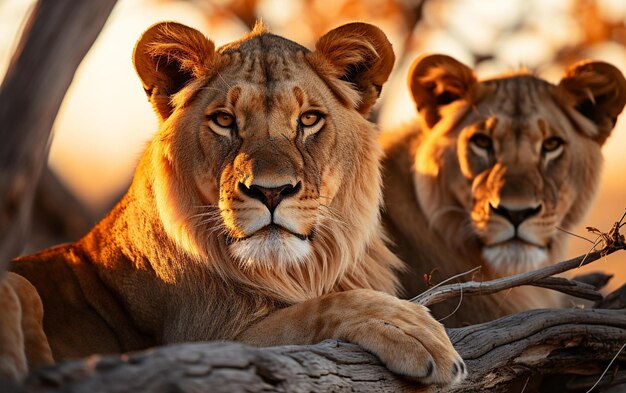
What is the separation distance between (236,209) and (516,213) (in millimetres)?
2383

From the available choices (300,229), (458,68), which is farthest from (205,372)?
(458,68)

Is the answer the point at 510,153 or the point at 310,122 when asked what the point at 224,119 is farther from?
the point at 510,153

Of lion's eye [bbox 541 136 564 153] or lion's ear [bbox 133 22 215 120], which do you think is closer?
lion's ear [bbox 133 22 215 120]

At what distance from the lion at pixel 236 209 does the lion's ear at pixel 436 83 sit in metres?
1.59

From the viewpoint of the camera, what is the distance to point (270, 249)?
4.58m

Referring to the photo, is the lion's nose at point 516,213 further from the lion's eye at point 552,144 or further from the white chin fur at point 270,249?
the white chin fur at point 270,249

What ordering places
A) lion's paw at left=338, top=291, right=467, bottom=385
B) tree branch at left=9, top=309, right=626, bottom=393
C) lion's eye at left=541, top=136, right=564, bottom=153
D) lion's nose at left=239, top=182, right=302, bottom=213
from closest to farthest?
tree branch at left=9, top=309, right=626, bottom=393 < lion's paw at left=338, top=291, right=467, bottom=385 < lion's nose at left=239, top=182, right=302, bottom=213 < lion's eye at left=541, top=136, right=564, bottom=153

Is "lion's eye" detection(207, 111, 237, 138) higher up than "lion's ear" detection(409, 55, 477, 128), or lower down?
lower down

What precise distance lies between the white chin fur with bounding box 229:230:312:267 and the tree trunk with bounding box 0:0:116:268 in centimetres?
181

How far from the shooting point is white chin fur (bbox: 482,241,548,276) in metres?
6.43

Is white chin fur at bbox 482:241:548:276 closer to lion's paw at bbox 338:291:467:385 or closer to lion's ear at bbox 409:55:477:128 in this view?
lion's ear at bbox 409:55:477:128

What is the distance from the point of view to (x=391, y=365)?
398 cm

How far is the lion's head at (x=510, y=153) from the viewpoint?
6449 millimetres

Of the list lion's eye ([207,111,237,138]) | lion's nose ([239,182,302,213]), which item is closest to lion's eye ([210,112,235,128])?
lion's eye ([207,111,237,138])
